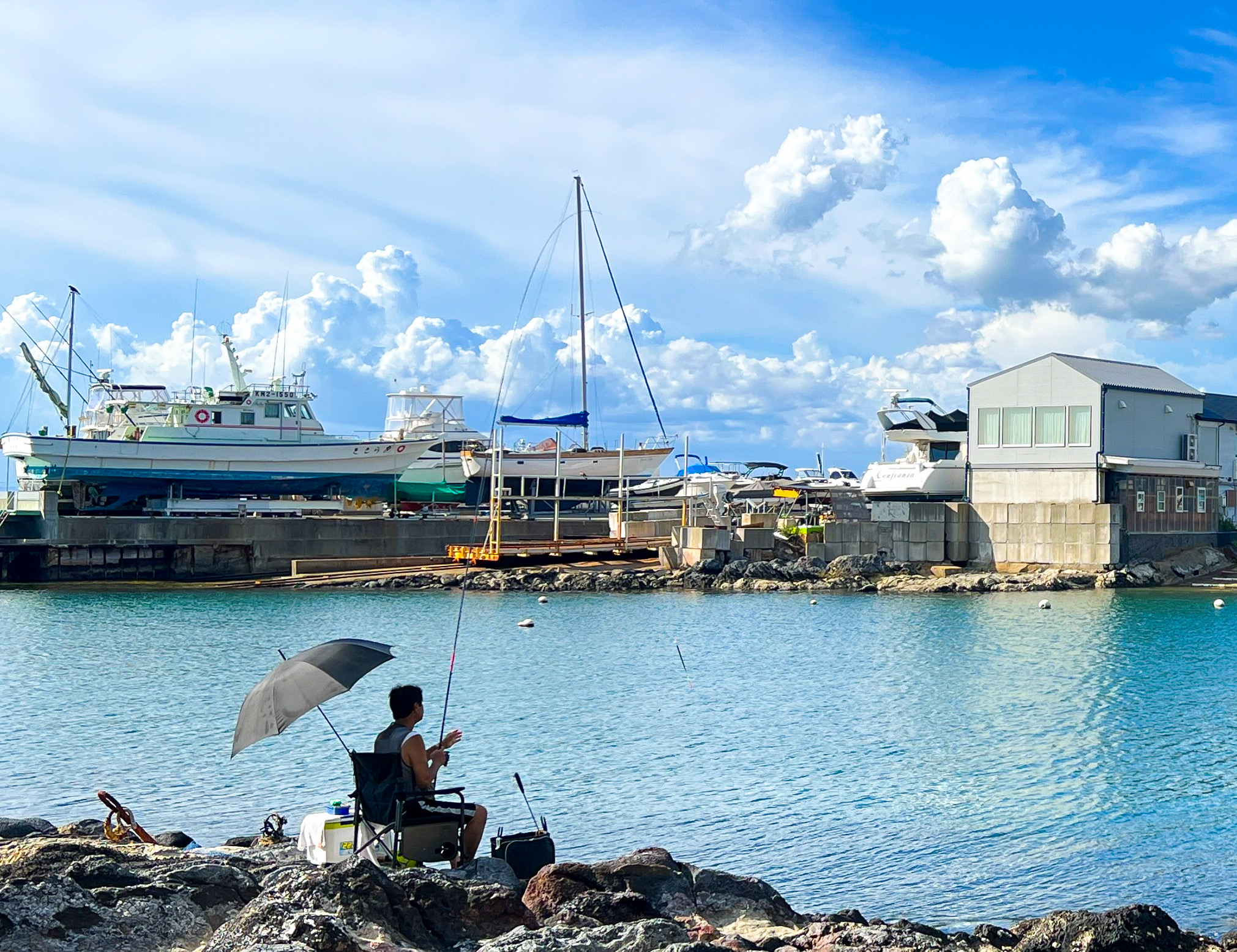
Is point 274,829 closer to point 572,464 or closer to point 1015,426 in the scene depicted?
point 1015,426

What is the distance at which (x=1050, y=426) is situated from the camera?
45219mm

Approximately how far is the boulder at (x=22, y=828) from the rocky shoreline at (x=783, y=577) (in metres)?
31.4

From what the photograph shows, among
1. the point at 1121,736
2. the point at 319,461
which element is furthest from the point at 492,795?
the point at 319,461

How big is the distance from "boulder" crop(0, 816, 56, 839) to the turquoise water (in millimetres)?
1471

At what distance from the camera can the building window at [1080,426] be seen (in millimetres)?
44344

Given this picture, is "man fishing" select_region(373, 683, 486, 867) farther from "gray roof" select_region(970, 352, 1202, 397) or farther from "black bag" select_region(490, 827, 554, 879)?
"gray roof" select_region(970, 352, 1202, 397)

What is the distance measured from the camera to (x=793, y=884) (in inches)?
484

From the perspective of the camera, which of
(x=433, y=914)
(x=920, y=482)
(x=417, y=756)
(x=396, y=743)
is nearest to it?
(x=433, y=914)

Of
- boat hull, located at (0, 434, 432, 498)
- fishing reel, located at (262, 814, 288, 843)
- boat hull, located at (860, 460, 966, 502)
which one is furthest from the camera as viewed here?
boat hull, located at (0, 434, 432, 498)

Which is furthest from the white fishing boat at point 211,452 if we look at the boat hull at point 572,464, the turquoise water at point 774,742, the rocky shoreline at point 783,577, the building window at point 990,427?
the building window at point 990,427

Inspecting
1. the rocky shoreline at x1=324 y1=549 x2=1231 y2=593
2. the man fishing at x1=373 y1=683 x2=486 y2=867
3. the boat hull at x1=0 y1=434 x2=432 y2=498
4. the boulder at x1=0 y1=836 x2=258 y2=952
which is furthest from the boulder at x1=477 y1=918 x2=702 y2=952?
the boat hull at x1=0 y1=434 x2=432 y2=498

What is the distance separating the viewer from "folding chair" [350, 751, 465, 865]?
9836mm

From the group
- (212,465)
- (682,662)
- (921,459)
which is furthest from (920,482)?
(212,465)

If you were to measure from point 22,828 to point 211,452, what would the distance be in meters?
45.0
